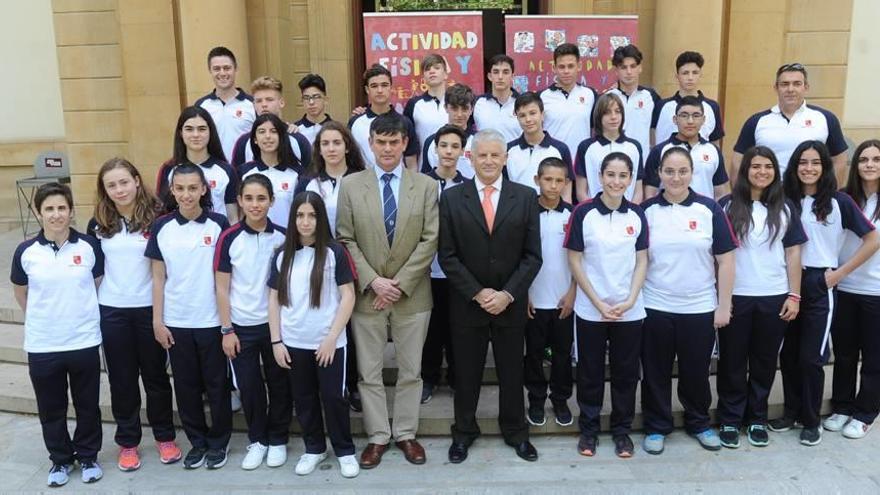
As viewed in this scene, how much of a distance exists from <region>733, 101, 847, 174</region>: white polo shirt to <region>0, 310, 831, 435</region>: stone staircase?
1681 mm

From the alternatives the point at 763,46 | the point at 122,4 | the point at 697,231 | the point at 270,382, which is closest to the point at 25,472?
the point at 270,382

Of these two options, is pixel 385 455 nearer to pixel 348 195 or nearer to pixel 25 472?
pixel 348 195

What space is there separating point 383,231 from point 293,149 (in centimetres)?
124

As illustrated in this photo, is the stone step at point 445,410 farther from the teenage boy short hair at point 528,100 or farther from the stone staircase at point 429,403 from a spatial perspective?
the teenage boy short hair at point 528,100

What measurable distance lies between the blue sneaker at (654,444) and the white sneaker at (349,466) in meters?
1.79

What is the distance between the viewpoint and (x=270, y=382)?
14.1 feet

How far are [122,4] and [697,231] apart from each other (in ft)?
21.9

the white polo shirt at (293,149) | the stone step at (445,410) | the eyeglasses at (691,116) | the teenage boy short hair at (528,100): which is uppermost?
the teenage boy short hair at (528,100)

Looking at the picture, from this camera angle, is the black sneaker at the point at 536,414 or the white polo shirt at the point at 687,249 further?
the black sneaker at the point at 536,414

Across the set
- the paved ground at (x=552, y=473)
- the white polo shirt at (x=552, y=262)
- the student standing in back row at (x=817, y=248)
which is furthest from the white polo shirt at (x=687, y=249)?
the paved ground at (x=552, y=473)

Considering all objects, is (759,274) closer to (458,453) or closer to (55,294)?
(458,453)

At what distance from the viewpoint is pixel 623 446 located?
14.6 ft

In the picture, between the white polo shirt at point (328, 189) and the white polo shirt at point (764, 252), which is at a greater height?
the white polo shirt at point (328, 189)

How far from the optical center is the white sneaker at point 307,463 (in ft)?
14.0
